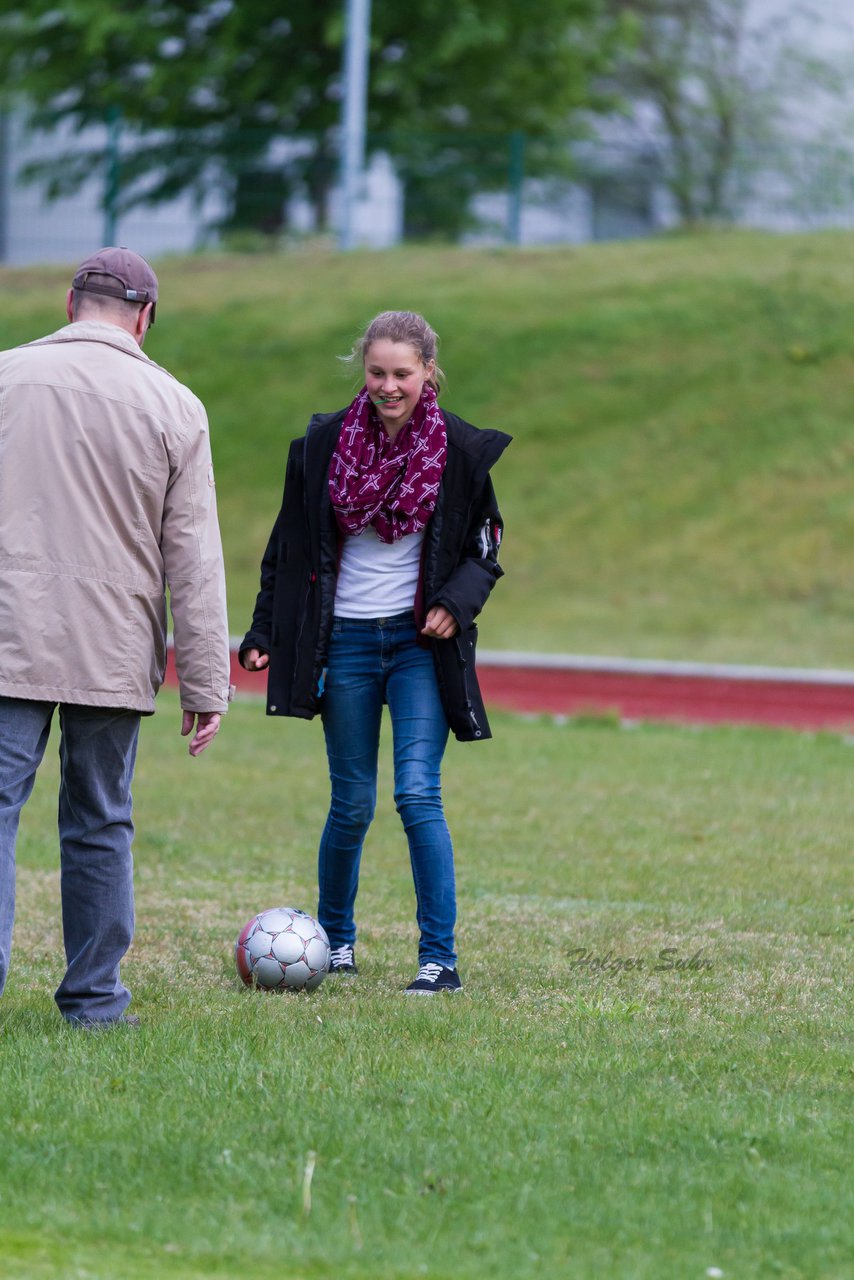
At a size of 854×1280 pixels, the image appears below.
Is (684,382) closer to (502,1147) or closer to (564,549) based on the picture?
(564,549)

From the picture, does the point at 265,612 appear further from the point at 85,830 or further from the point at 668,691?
the point at 668,691

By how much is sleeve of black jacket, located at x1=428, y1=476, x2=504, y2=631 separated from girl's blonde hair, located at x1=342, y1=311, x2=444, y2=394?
1.47 ft

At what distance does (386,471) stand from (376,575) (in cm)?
36

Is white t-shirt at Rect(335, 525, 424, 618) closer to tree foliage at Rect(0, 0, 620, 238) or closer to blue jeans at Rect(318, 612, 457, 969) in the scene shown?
blue jeans at Rect(318, 612, 457, 969)

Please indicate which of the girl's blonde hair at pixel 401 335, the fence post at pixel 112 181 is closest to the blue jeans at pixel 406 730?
the girl's blonde hair at pixel 401 335

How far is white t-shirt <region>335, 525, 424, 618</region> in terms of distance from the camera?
5496 millimetres

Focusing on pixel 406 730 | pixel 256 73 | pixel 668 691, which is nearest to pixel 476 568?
pixel 406 730

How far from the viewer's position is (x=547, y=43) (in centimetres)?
3067

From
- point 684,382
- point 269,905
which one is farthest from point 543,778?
point 684,382

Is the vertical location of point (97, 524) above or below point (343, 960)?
above

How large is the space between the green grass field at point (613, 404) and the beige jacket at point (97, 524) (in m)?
11.4

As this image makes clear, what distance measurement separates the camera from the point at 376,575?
553 cm

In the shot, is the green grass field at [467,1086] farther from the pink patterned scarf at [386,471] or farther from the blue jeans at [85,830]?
the pink patterned scarf at [386,471]

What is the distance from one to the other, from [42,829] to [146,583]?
13.9 feet
